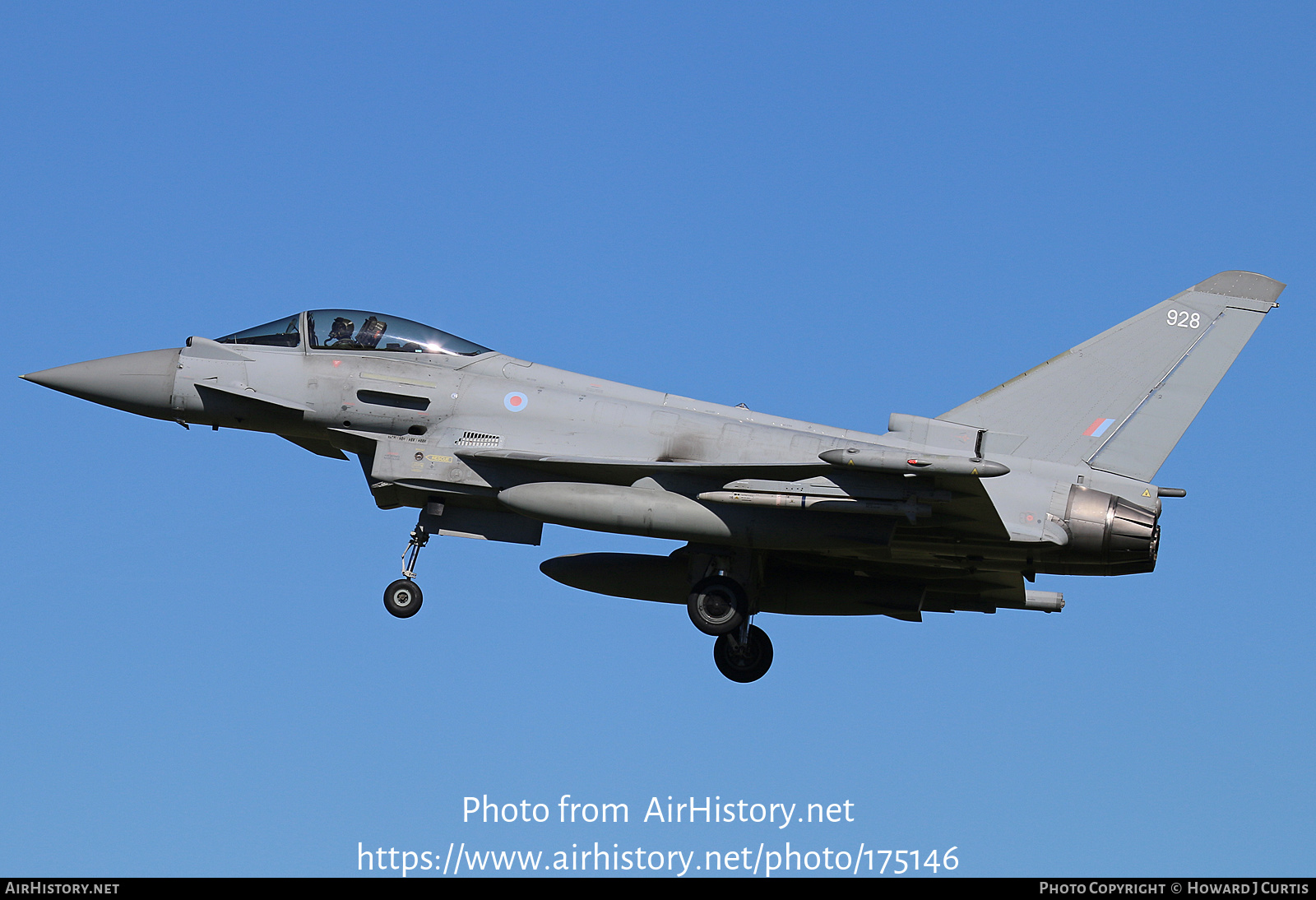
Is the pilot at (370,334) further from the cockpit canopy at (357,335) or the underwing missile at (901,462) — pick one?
the underwing missile at (901,462)

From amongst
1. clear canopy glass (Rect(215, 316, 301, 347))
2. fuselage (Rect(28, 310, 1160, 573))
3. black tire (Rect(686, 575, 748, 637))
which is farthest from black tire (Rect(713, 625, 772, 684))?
clear canopy glass (Rect(215, 316, 301, 347))

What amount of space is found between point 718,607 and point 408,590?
11.4 ft

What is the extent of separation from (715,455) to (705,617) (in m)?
1.81

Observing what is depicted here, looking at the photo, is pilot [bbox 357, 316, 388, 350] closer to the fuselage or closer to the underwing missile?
the fuselage

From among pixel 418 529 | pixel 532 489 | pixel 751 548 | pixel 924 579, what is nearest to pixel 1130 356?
pixel 924 579

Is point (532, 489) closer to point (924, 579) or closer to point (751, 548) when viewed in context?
point (751, 548)

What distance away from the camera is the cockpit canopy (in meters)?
16.0

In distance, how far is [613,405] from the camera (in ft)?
50.7

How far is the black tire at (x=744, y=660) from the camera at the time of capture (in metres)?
16.9

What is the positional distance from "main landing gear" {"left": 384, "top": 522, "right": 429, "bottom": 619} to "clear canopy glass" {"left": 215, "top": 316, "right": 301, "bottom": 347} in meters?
2.76
